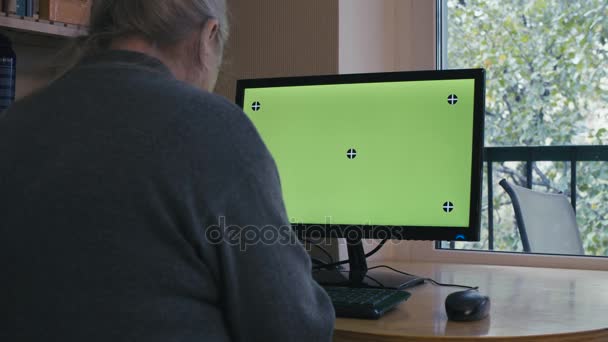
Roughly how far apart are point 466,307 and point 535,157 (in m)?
→ 1.06

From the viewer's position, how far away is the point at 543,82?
6.66ft

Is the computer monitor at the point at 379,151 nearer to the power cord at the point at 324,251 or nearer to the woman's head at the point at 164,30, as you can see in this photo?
the power cord at the point at 324,251

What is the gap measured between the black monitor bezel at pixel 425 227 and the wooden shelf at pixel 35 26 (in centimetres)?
62

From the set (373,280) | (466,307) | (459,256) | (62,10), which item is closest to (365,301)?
(466,307)

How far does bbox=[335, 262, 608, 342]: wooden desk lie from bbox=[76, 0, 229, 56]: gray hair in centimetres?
49

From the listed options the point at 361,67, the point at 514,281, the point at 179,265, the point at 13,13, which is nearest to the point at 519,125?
the point at 361,67

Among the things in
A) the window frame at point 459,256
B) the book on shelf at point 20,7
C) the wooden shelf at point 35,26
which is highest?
the book on shelf at point 20,7

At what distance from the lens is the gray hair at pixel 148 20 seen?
3.02 feet

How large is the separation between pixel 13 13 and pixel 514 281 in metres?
1.33

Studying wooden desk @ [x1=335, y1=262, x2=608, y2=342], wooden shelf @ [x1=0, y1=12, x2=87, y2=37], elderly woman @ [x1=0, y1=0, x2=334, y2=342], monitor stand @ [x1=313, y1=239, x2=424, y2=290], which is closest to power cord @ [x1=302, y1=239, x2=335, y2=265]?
monitor stand @ [x1=313, y1=239, x2=424, y2=290]

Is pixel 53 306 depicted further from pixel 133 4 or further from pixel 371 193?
pixel 371 193

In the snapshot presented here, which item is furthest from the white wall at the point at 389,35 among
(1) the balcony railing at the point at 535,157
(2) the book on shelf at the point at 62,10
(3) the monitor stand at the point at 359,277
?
(2) the book on shelf at the point at 62,10

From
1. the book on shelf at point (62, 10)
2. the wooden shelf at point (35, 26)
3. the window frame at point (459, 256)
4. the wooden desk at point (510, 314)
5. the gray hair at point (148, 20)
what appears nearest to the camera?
the gray hair at point (148, 20)

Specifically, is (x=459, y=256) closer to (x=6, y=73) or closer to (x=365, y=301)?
(x=365, y=301)
